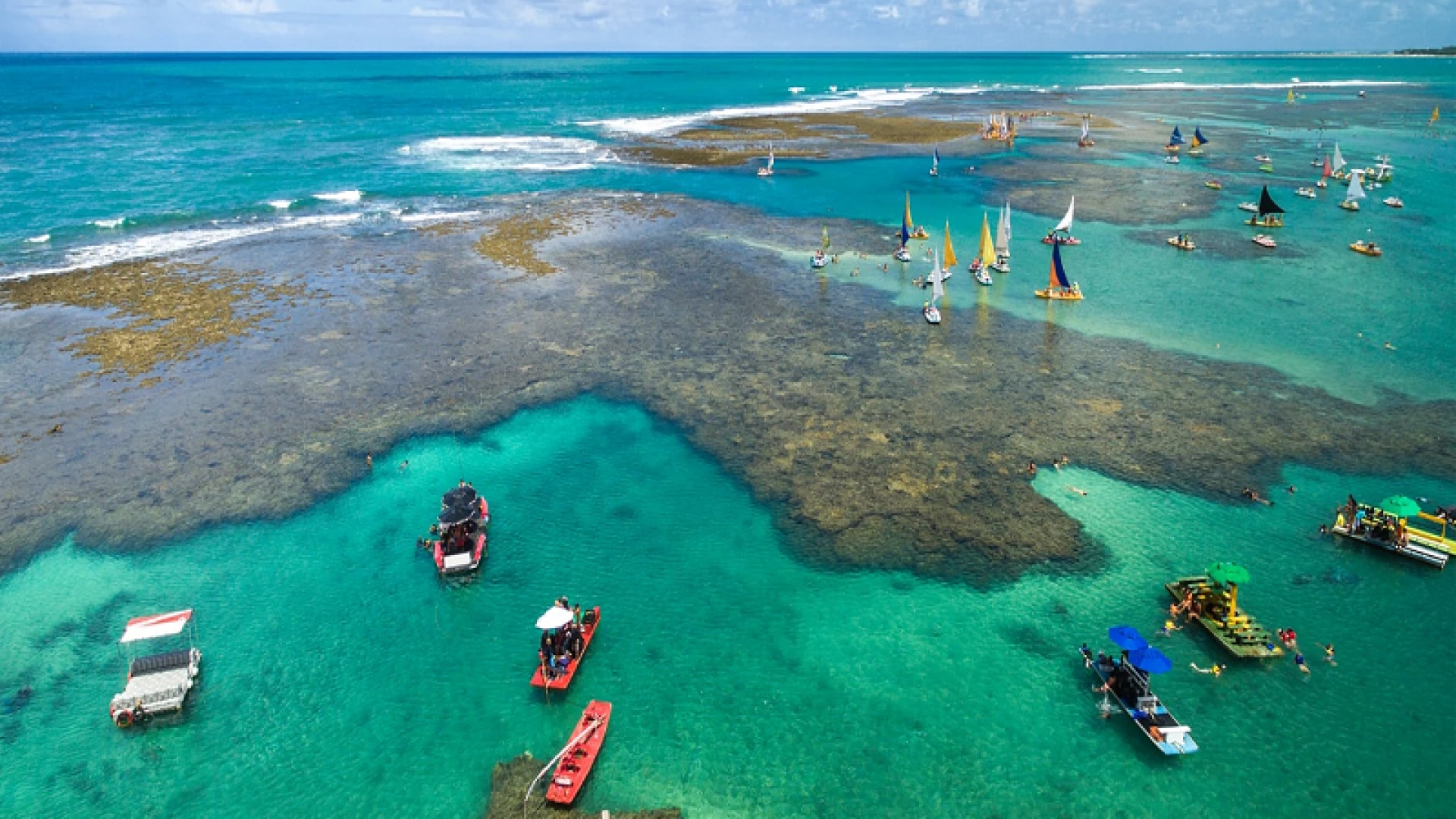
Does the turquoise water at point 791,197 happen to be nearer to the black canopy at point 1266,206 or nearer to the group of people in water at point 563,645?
the black canopy at point 1266,206

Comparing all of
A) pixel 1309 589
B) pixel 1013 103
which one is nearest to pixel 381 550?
pixel 1309 589

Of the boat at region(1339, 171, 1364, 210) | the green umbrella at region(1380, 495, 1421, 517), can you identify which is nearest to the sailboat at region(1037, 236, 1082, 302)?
the green umbrella at region(1380, 495, 1421, 517)

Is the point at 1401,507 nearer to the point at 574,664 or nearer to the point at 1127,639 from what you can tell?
the point at 1127,639

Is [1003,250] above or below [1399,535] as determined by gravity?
above

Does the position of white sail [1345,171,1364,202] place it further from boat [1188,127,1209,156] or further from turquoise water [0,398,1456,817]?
turquoise water [0,398,1456,817]

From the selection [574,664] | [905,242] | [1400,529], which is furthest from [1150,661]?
[905,242]

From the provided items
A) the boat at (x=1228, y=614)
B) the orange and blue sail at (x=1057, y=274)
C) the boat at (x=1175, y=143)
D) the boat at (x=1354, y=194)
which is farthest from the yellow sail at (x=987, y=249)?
the boat at (x=1175, y=143)
